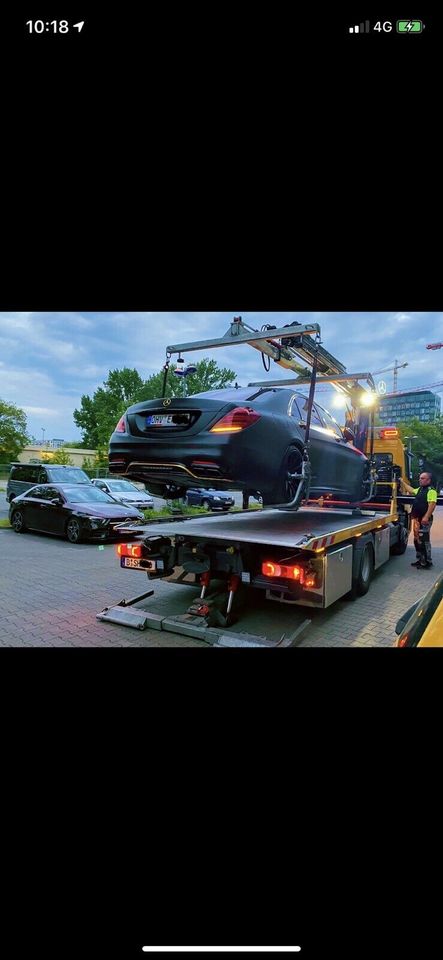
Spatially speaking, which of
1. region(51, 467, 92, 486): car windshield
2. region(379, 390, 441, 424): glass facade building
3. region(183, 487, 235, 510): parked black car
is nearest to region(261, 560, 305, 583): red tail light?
region(379, 390, 441, 424): glass facade building

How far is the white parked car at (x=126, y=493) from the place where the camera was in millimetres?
10016

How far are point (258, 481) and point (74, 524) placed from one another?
500 centimetres

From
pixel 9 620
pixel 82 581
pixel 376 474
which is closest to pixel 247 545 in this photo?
A: pixel 9 620

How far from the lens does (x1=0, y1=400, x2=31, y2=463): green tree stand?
17.2 ft

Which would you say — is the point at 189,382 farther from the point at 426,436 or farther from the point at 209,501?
the point at 209,501

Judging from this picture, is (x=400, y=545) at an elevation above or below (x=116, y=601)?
above

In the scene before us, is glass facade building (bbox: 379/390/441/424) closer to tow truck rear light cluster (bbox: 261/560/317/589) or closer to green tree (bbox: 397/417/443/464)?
green tree (bbox: 397/417/443/464)

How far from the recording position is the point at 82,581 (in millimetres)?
4902

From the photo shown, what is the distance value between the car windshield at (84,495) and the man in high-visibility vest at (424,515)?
516 centimetres

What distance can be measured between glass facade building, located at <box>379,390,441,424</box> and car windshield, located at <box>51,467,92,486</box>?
6.15 meters

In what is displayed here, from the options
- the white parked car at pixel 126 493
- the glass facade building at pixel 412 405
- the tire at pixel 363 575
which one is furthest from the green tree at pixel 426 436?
the white parked car at pixel 126 493

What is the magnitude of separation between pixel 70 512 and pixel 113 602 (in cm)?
361
